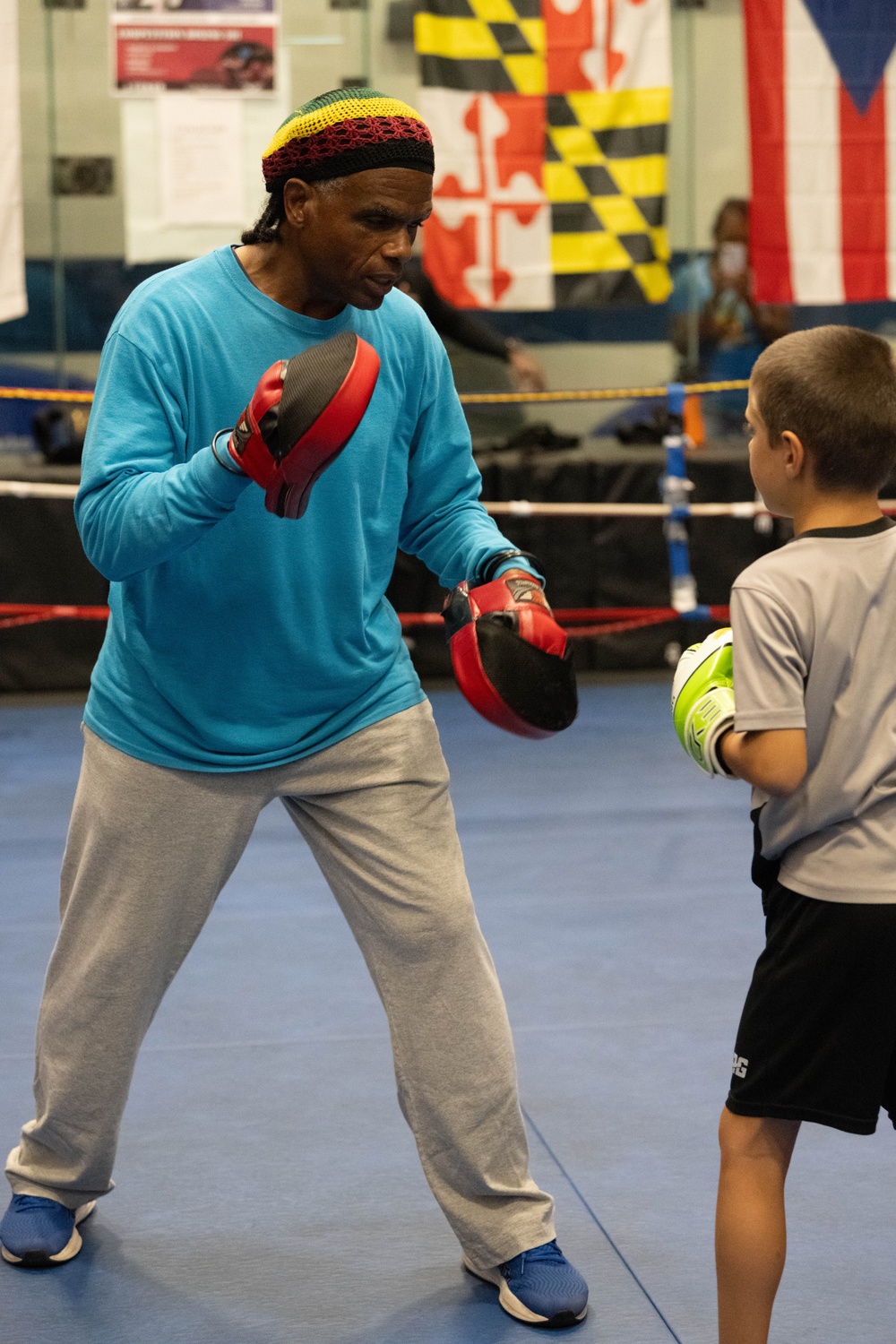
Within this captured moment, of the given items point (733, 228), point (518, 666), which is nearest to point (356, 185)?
point (518, 666)

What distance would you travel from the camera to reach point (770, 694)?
1336mm

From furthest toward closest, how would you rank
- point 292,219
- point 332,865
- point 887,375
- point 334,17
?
point 334,17, point 332,865, point 292,219, point 887,375

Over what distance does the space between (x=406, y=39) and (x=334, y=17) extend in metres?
0.30

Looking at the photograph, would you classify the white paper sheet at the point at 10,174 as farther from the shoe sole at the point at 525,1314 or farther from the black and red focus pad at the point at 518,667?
the shoe sole at the point at 525,1314

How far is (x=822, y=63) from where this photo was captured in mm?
5387

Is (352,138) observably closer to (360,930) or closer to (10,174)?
(360,930)

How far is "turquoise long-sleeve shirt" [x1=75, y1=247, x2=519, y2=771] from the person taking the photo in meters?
1.62

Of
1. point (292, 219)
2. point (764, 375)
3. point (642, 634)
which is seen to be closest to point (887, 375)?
point (764, 375)

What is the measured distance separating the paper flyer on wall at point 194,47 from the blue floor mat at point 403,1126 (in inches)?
131

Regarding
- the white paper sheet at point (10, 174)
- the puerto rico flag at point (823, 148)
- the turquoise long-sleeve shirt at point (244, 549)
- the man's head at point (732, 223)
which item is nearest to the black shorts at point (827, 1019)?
the turquoise long-sleeve shirt at point (244, 549)

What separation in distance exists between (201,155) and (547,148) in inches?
51.1

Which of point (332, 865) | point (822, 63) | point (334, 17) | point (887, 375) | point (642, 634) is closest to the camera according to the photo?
point (887, 375)

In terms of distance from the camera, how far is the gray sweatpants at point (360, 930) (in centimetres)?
173

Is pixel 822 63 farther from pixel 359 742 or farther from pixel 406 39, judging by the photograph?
pixel 359 742
